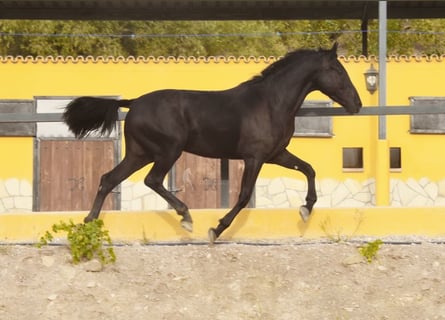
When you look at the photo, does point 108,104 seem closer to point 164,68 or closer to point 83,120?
point 83,120

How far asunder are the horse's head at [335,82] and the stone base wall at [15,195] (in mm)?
10311

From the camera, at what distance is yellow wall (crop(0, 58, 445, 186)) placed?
1809 cm

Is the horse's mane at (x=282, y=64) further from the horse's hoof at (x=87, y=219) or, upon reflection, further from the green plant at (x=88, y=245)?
the green plant at (x=88, y=245)

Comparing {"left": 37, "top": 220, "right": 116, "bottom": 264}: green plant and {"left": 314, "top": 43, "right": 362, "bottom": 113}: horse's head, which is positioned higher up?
{"left": 314, "top": 43, "right": 362, "bottom": 113}: horse's head

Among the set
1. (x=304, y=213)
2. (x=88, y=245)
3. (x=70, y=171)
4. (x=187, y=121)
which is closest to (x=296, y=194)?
(x=70, y=171)

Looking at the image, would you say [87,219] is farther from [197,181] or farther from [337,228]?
[197,181]

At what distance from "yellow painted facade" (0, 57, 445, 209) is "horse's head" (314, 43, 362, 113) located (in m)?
9.07

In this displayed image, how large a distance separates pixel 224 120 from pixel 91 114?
135 centimetres

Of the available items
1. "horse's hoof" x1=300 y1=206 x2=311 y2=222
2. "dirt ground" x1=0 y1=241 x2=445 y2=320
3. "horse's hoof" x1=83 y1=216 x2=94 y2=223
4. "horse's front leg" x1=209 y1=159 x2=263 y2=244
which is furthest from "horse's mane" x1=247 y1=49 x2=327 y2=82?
"horse's hoof" x1=83 y1=216 x2=94 y2=223

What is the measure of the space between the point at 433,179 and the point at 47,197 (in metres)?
7.76

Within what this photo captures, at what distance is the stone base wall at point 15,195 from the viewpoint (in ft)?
58.6

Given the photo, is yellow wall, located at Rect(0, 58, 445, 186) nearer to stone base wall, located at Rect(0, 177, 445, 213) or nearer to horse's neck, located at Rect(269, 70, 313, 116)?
stone base wall, located at Rect(0, 177, 445, 213)

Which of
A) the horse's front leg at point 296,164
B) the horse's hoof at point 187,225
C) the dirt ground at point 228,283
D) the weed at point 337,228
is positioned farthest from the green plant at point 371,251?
the horse's hoof at point 187,225

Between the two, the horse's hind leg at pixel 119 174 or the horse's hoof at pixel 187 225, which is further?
the horse's hind leg at pixel 119 174
